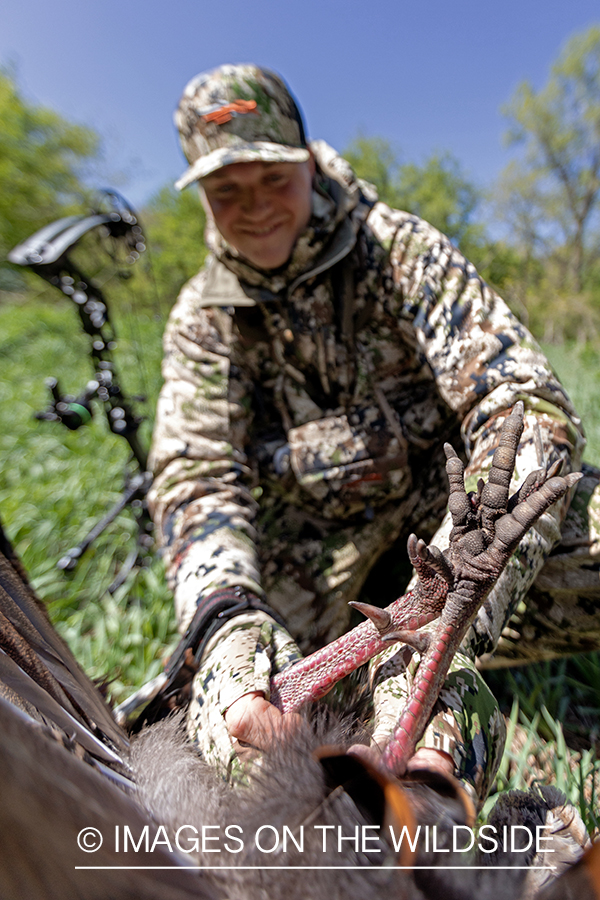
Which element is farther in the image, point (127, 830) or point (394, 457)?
point (394, 457)

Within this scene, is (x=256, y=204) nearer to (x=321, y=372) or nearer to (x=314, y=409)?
(x=321, y=372)

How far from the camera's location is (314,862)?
0.65m

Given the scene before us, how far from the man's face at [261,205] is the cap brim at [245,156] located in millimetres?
72

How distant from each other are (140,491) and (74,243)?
5.48 feet

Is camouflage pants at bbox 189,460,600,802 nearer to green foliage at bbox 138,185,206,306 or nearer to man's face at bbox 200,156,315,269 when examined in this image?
man's face at bbox 200,156,315,269

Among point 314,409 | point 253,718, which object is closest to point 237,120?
point 314,409

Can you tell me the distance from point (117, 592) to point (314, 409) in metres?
1.86

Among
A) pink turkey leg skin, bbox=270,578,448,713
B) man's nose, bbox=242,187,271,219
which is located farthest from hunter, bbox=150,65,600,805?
pink turkey leg skin, bbox=270,578,448,713

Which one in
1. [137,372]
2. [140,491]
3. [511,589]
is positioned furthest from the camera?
[137,372]

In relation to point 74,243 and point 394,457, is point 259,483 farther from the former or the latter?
point 74,243

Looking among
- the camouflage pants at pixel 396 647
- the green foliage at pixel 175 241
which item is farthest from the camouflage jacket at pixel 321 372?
the green foliage at pixel 175 241

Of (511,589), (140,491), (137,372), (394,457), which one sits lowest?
(511,589)

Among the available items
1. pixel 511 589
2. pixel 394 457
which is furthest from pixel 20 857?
pixel 394 457

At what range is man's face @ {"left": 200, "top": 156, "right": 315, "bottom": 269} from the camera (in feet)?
7.20
